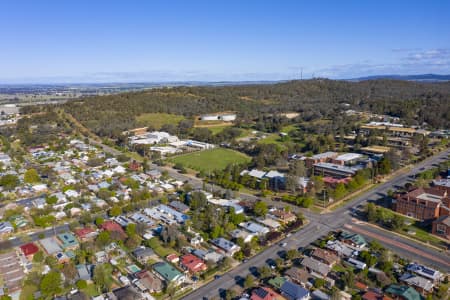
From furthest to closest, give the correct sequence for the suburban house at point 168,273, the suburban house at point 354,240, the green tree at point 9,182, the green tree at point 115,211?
the green tree at point 9,182, the green tree at point 115,211, the suburban house at point 354,240, the suburban house at point 168,273

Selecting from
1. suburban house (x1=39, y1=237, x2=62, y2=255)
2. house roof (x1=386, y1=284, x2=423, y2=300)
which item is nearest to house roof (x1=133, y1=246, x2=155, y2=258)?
suburban house (x1=39, y1=237, x2=62, y2=255)

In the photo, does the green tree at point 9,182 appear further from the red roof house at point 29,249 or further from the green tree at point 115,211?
the red roof house at point 29,249

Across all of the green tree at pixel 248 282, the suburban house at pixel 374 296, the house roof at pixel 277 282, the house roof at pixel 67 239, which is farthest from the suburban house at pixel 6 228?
the suburban house at pixel 374 296

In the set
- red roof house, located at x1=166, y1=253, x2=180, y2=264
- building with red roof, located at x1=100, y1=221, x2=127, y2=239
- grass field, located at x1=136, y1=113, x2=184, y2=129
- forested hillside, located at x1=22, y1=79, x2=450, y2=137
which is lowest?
red roof house, located at x1=166, y1=253, x2=180, y2=264

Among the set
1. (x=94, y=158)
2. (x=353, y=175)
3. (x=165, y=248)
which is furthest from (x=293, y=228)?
(x=94, y=158)

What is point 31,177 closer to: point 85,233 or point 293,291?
point 85,233

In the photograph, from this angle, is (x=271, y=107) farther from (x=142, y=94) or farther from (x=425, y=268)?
(x=425, y=268)

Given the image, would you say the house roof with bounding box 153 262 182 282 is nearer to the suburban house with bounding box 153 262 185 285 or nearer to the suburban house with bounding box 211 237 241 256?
the suburban house with bounding box 153 262 185 285
